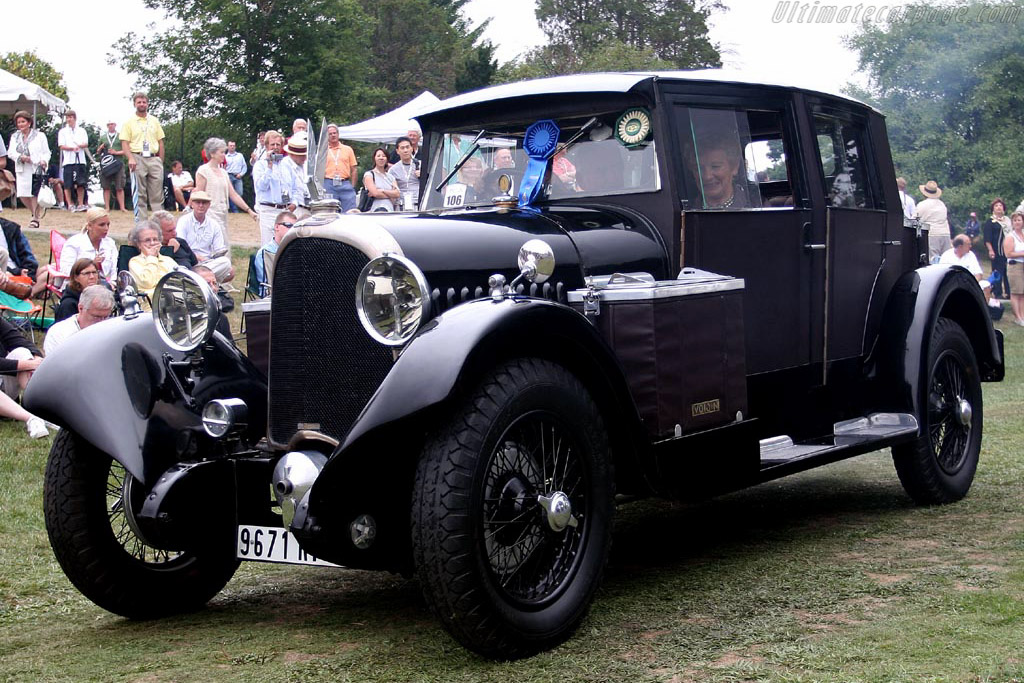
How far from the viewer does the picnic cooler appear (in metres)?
4.53

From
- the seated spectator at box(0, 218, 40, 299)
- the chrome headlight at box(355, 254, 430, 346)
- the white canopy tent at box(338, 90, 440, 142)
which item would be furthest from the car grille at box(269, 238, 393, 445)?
the white canopy tent at box(338, 90, 440, 142)

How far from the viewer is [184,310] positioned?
4633 mm

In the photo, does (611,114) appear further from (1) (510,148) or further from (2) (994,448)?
(2) (994,448)

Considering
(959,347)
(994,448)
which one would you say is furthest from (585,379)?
(994,448)

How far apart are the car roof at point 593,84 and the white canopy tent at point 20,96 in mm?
15149

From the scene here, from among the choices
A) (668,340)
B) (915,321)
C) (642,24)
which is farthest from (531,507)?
(642,24)

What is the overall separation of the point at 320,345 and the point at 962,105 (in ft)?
125

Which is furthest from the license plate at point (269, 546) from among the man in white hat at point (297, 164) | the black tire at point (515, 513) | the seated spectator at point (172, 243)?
the man in white hat at point (297, 164)

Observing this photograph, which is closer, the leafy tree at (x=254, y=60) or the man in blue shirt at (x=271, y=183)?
the man in blue shirt at (x=271, y=183)

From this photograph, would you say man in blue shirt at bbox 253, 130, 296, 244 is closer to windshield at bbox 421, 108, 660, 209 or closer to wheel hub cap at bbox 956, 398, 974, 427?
windshield at bbox 421, 108, 660, 209

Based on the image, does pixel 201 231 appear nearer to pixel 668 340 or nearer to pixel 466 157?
pixel 466 157

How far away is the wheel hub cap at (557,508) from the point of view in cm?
402

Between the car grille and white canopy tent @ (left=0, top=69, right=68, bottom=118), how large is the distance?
1641 cm

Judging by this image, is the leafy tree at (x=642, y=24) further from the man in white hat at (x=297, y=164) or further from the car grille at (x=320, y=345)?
the car grille at (x=320, y=345)
